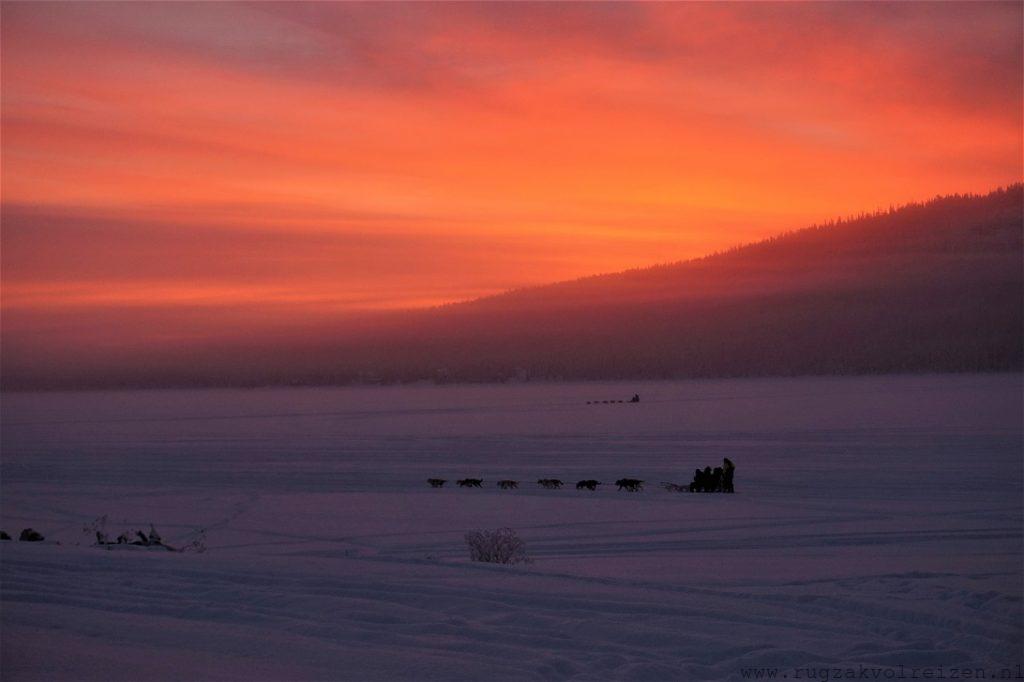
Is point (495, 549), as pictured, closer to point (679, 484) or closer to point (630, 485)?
point (630, 485)

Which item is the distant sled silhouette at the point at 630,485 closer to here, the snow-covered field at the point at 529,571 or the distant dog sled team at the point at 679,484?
the distant dog sled team at the point at 679,484

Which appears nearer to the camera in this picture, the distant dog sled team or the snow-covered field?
the snow-covered field

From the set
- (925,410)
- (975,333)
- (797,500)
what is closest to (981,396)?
(925,410)

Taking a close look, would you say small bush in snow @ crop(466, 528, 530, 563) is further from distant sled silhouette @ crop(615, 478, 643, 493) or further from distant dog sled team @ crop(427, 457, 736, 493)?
distant sled silhouette @ crop(615, 478, 643, 493)

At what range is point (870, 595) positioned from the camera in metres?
8.58

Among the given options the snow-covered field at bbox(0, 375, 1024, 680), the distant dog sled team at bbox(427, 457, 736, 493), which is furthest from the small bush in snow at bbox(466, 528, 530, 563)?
the distant dog sled team at bbox(427, 457, 736, 493)

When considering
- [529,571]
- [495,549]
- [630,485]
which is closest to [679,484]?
[630,485]

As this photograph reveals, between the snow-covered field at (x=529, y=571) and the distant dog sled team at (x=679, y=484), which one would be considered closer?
the snow-covered field at (x=529, y=571)

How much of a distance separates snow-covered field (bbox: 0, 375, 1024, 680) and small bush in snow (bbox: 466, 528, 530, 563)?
1.01 feet

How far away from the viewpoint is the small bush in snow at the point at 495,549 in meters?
10.4

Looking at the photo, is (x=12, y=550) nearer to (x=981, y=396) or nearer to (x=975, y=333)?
(x=981, y=396)

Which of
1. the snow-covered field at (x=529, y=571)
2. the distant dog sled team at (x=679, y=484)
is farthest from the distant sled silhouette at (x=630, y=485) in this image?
the snow-covered field at (x=529, y=571)

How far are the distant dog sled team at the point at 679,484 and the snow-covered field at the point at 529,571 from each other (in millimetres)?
309

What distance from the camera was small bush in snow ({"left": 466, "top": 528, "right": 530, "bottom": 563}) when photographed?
34.2 feet
